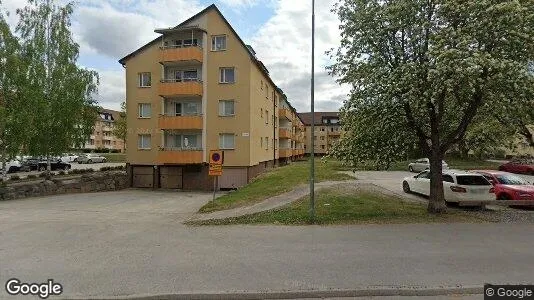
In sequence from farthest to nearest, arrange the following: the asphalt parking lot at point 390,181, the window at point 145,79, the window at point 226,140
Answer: the window at point 145,79
the window at point 226,140
the asphalt parking lot at point 390,181

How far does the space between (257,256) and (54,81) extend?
73.4 feet

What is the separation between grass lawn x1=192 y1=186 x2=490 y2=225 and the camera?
36.7 ft

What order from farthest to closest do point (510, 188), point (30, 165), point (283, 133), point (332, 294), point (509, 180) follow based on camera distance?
point (283, 133)
point (30, 165)
point (509, 180)
point (510, 188)
point (332, 294)

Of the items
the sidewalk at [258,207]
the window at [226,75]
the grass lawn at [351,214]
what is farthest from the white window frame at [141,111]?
the grass lawn at [351,214]

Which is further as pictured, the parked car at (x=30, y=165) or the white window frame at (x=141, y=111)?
the parked car at (x=30, y=165)

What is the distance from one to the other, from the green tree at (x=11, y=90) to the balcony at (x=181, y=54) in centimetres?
966

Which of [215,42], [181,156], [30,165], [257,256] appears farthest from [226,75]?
[30,165]

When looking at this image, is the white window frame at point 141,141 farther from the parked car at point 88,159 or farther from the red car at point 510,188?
the parked car at point 88,159

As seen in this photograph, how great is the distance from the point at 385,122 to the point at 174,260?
8.65 metres

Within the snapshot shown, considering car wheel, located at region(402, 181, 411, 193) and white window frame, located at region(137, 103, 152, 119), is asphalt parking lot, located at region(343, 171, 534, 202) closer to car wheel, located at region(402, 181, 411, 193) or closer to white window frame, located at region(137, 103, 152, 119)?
car wheel, located at region(402, 181, 411, 193)

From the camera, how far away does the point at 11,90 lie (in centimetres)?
1991

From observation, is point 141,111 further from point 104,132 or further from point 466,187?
point 104,132

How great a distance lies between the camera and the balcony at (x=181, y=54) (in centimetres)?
2688

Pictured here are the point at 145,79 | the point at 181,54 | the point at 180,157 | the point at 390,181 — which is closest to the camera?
the point at 390,181
